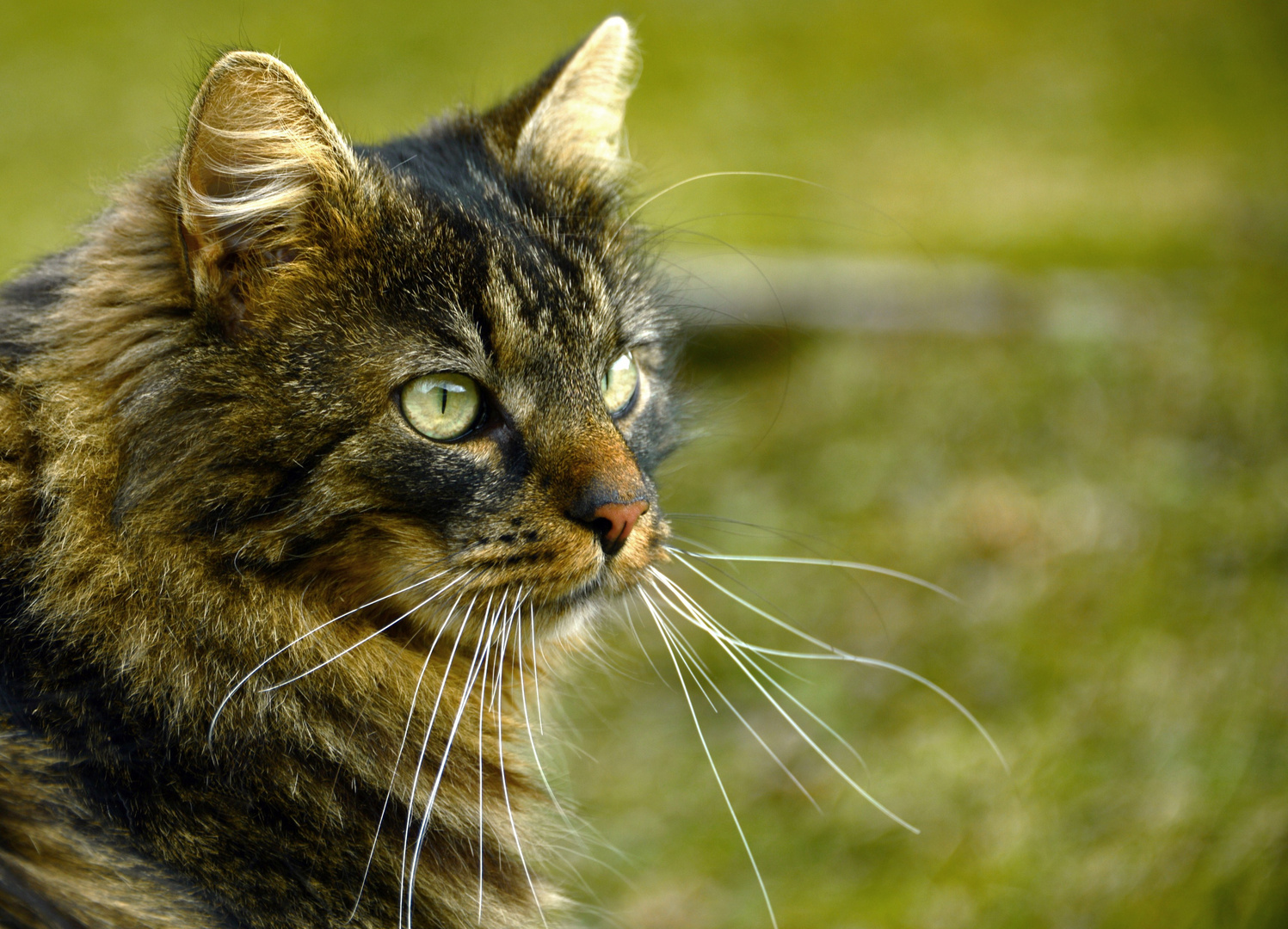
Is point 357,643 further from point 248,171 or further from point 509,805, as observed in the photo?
point 248,171

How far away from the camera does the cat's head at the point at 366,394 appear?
5.44 ft

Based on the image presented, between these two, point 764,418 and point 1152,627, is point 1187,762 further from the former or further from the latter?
point 764,418

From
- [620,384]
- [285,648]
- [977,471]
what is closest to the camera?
[285,648]

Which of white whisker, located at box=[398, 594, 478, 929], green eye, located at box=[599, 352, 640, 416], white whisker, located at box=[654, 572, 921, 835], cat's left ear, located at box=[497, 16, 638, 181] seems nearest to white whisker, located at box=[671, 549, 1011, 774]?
white whisker, located at box=[654, 572, 921, 835]

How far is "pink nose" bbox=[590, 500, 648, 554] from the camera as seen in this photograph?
1.77 m

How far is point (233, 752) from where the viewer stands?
5.46 ft

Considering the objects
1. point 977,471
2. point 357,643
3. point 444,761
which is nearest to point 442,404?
point 357,643

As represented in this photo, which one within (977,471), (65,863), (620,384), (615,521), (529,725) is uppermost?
(977,471)

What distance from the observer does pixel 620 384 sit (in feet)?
7.00

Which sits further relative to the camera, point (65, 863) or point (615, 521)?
point (615, 521)

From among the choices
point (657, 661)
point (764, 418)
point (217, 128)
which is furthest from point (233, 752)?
point (764, 418)

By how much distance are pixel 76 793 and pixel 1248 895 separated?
7.57 ft

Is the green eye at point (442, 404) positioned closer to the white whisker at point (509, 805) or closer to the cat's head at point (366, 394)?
the cat's head at point (366, 394)

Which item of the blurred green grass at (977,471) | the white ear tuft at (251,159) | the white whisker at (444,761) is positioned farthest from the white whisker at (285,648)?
the blurred green grass at (977,471)
